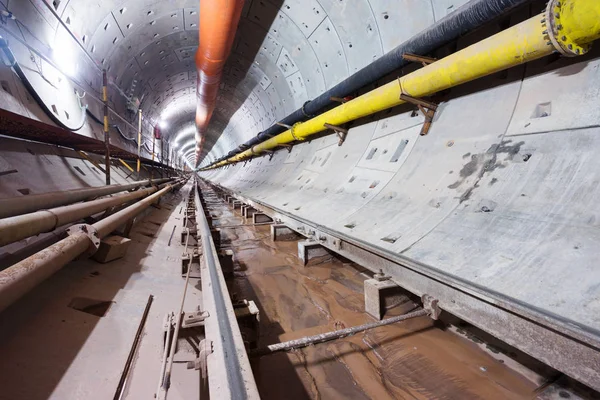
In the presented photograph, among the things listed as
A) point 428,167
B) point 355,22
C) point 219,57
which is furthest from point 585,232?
point 219,57

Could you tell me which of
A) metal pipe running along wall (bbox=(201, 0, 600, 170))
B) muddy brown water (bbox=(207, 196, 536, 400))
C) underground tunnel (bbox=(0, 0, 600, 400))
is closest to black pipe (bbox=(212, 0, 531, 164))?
underground tunnel (bbox=(0, 0, 600, 400))

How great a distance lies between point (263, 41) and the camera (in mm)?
6812

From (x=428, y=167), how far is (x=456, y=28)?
1.39m

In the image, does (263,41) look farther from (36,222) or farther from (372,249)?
(36,222)

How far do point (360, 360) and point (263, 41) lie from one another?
7.14 metres

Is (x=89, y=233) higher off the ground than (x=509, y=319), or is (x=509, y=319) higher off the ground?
(x=89, y=233)

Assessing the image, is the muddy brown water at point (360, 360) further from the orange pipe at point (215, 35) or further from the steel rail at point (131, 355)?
the orange pipe at point (215, 35)

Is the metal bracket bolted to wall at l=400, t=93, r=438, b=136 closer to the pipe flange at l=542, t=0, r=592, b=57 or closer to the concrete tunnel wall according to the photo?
A: the concrete tunnel wall

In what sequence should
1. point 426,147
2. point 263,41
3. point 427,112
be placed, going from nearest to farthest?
point 426,147
point 427,112
point 263,41

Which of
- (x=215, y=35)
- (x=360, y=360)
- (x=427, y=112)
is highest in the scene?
(x=215, y=35)

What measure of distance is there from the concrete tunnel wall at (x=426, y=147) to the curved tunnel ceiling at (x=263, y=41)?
0.09 feet

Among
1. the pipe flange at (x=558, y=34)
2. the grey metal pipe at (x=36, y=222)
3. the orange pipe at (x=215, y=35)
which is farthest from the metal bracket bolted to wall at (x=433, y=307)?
the orange pipe at (x=215, y=35)

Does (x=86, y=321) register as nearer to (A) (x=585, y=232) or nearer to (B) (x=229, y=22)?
(A) (x=585, y=232)

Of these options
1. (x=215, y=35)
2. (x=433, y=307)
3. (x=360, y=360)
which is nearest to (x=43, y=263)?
(x=360, y=360)
